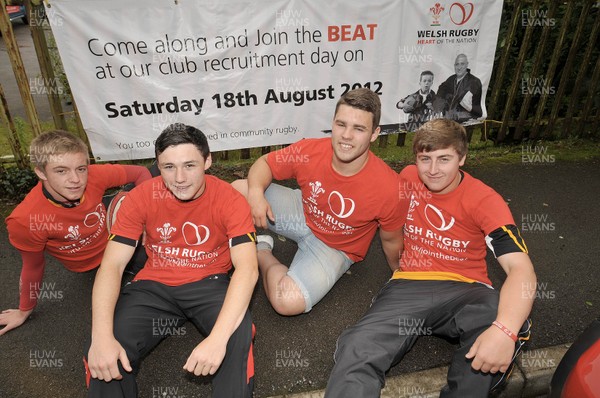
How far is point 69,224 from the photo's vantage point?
3.20m

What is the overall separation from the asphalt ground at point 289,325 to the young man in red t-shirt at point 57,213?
329 millimetres

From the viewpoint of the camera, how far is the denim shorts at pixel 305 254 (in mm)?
3441

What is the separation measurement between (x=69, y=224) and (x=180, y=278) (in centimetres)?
99

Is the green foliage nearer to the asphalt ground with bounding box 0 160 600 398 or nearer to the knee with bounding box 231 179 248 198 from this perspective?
the asphalt ground with bounding box 0 160 600 398

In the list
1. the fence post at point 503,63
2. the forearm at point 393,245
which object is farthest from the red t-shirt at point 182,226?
the fence post at point 503,63

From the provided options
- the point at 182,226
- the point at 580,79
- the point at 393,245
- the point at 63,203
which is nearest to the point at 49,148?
the point at 63,203

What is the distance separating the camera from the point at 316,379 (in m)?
2.97

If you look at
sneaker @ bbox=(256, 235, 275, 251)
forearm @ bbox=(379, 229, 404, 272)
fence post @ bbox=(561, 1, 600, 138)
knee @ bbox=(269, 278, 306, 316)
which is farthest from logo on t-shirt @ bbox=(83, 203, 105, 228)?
fence post @ bbox=(561, 1, 600, 138)

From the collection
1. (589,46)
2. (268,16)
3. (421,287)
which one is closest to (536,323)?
(421,287)

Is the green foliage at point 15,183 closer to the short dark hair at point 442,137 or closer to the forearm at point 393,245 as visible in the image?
the forearm at point 393,245

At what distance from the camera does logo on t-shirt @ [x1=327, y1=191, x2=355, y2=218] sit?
337 centimetres

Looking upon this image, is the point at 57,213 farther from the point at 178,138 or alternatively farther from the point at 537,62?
the point at 537,62

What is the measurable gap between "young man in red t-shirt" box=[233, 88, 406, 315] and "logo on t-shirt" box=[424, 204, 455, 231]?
241 mm

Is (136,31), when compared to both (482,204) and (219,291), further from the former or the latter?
(482,204)
